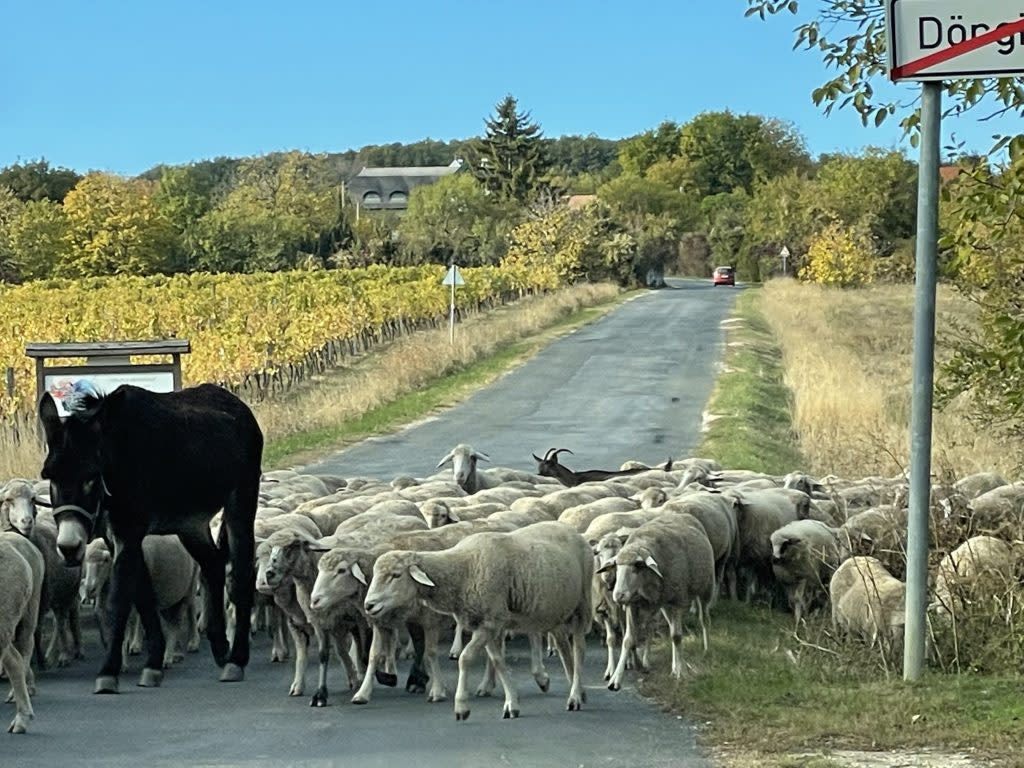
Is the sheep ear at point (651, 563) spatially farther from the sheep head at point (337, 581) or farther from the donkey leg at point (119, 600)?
the donkey leg at point (119, 600)

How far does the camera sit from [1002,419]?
13.6 metres

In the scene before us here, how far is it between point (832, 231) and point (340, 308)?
44.9 m

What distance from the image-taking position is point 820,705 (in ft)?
29.9

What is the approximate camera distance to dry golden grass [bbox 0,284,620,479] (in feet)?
75.4

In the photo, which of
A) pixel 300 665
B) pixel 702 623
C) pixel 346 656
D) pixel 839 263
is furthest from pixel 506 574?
pixel 839 263

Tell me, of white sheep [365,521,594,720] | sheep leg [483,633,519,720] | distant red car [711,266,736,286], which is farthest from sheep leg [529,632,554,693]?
distant red car [711,266,736,286]

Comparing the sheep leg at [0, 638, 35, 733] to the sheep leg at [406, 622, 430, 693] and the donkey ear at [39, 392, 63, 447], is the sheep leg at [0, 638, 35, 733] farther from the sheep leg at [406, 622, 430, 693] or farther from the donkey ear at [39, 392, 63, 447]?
the sheep leg at [406, 622, 430, 693]

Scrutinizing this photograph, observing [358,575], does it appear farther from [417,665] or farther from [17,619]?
[17,619]

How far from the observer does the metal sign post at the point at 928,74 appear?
9109mm

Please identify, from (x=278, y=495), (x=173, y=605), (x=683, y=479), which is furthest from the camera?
(x=683, y=479)

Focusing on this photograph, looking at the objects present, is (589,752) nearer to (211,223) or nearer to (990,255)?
(990,255)

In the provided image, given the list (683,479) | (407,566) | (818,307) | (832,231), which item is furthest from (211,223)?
(407,566)

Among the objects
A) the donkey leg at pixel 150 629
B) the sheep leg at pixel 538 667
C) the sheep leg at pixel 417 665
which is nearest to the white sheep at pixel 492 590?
the sheep leg at pixel 538 667

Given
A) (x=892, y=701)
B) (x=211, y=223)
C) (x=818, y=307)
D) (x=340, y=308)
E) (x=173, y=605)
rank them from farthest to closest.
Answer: (x=211, y=223), (x=818, y=307), (x=340, y=308), (x=173, y=605), (x=892, y=701)
